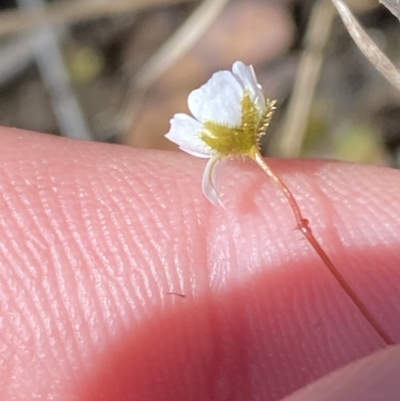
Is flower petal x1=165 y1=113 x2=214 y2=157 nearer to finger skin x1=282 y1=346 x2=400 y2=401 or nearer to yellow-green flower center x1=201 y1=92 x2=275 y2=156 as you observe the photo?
yellow-green flower center x1=201 y1=92 x2=275 y2=156

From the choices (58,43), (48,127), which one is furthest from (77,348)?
(58,43)

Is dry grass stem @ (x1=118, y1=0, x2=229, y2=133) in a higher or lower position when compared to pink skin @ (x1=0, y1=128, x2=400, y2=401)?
higher

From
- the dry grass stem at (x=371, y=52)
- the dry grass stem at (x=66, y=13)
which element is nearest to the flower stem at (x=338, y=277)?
the dry grass stem at (x=371, y=52)

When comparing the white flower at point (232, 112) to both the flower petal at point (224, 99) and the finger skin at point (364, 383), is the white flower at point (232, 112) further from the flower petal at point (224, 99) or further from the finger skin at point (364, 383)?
the finger skin at point (364, 383)

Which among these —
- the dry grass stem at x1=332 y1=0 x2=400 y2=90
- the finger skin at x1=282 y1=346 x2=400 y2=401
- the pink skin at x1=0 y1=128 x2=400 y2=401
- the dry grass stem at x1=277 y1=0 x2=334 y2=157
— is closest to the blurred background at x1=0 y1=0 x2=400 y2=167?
the dry grass stem at x1=277 y1=0 x2=334 y2=157

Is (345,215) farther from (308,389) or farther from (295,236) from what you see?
(308,389)

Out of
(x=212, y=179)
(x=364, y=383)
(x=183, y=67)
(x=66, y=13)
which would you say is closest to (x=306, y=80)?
(x=183, y=67)
